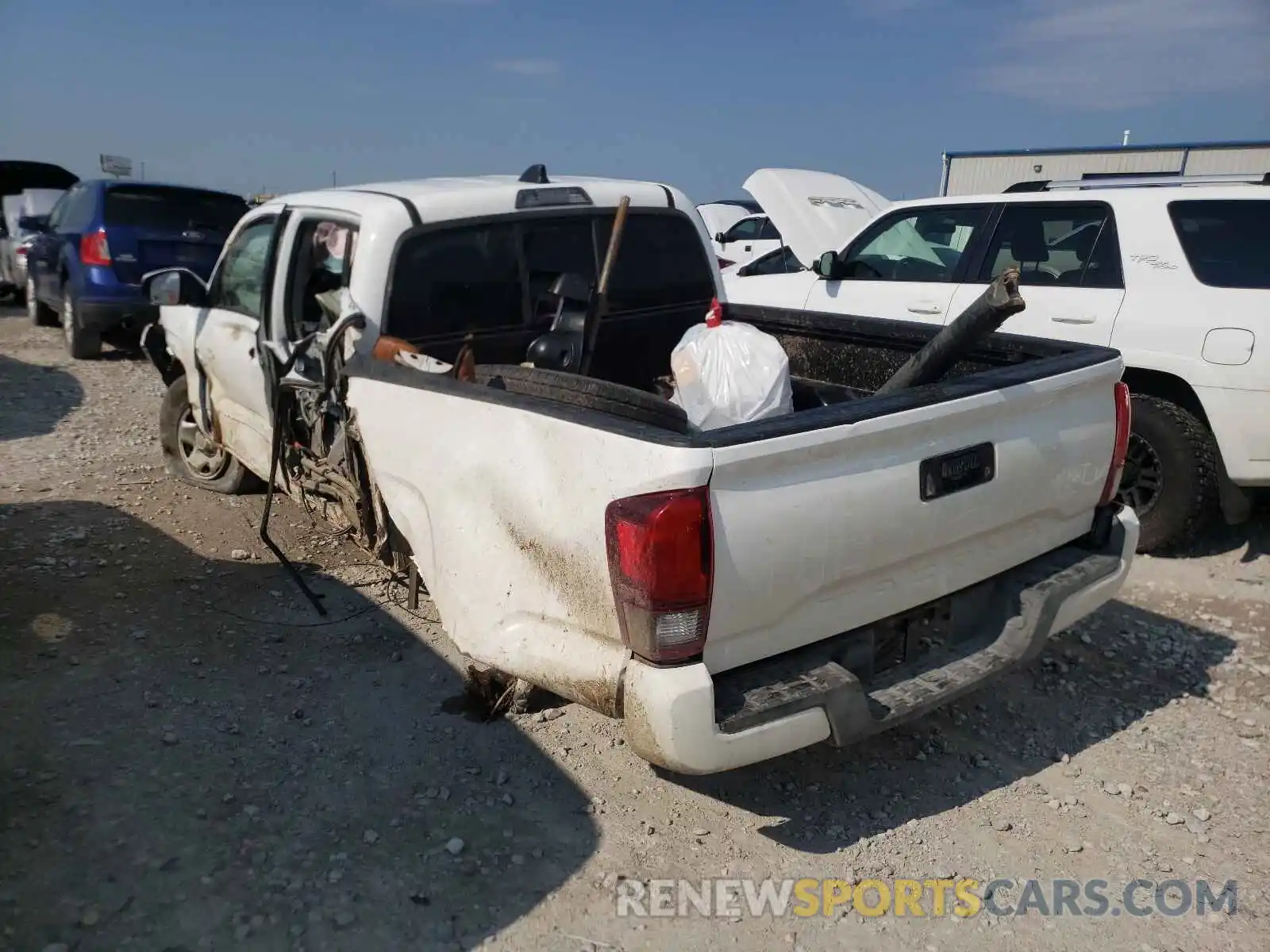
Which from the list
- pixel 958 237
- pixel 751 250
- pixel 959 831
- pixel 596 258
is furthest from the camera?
pixel 751 250

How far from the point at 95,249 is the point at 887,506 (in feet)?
29.3

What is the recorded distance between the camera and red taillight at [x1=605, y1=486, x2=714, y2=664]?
2211 mm

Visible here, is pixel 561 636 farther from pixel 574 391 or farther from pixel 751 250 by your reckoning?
pixel 751 250

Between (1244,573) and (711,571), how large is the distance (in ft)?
13.1

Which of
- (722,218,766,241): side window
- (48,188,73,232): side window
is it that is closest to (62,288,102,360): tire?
(48,188,73,232): side window

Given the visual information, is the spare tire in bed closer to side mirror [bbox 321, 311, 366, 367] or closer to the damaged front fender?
side mirror [bbox 321, 311, 366, 367]

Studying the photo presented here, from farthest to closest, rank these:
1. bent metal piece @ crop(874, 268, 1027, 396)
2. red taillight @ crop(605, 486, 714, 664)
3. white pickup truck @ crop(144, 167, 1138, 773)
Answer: bent metal piece @ crop(874, 268, 1027, 396)
white pickup truck @ crop(144, 167, 1138, 773)
red taillight @ crop(605, 486, 714, 664)

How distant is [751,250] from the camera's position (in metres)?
14.4

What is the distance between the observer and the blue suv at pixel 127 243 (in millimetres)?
8930

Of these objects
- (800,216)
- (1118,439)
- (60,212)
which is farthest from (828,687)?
(60,212)

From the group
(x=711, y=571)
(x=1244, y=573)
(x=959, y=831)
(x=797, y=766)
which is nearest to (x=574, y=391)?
(x=711, y=571)

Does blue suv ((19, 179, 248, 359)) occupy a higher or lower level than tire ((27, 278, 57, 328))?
higher

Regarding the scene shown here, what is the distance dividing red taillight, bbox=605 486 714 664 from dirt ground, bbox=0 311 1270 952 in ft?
2.74

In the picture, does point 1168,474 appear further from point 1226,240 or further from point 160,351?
point 160,351
